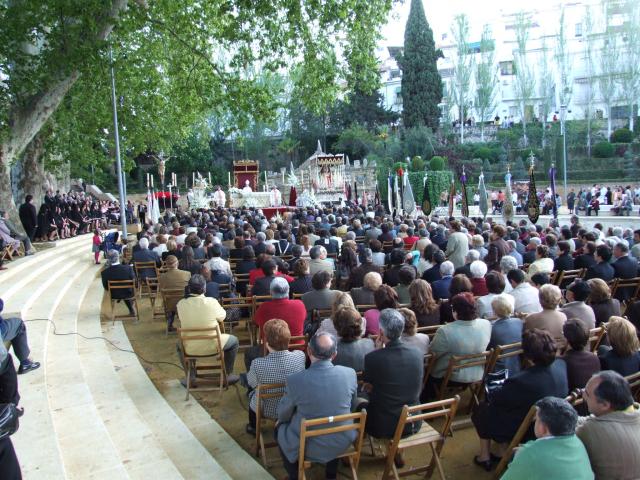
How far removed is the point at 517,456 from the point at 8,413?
114 inches

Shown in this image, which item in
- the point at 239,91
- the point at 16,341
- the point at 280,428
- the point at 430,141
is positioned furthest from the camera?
the point at 430,141

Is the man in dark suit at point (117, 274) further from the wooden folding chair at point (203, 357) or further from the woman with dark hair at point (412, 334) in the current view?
the woman with dark hair at point (412, 334)

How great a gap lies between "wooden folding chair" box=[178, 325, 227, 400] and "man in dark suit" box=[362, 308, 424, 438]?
6.90 ft

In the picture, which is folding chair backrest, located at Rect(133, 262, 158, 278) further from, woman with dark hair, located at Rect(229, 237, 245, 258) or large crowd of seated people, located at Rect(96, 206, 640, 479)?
large crowd of seated people, located at Rect(96, 206, 640, 479)

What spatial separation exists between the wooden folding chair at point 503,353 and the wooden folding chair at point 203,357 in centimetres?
271

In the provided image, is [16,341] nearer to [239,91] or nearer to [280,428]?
[280,428]

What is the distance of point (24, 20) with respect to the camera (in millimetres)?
13562

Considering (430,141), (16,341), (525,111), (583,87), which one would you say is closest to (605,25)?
(583,87)

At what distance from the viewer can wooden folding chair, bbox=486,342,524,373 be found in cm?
474

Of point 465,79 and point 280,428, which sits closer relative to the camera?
point 280,428

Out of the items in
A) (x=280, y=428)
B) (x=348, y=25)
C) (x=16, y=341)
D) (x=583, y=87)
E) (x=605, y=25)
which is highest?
(x=605, y=25)

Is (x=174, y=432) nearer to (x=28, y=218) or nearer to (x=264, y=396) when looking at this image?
(x=264, y=396)

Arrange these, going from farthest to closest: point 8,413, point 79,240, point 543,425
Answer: point 79,240
point 8,413
point 543,425

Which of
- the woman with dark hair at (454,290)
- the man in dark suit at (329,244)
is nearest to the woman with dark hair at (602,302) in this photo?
the woman with dark hair at (454,290)
